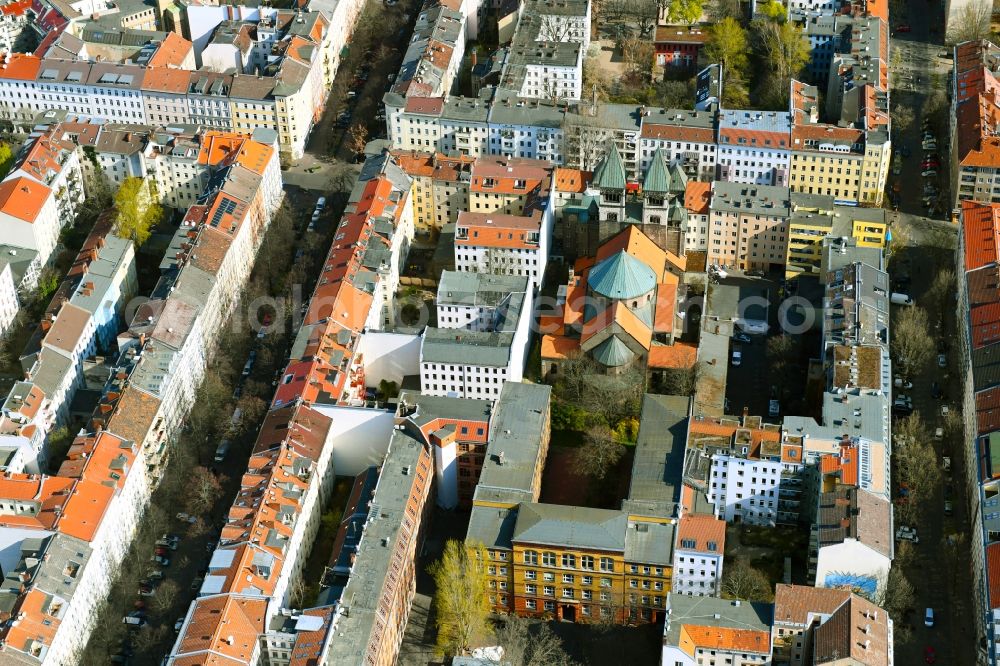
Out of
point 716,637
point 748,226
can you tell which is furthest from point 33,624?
point 748,226

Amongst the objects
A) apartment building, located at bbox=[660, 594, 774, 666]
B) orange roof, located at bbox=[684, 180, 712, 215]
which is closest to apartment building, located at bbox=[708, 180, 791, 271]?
orange roof, located at bbox=[684, 180, 712, 215]

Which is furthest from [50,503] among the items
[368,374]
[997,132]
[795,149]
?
[997,132]

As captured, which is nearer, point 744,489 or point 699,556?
point 699,556

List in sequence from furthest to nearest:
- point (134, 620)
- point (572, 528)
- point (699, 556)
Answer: point (134, 620), point (572, 528), point (699, 556)

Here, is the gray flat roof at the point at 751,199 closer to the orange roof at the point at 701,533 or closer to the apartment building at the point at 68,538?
the orange roof at the point at 701,533

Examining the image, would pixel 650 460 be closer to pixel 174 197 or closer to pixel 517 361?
pixel 517 361

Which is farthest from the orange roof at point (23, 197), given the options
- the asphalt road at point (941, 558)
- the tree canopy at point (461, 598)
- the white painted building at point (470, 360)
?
the asphalt road at point (941, 558)

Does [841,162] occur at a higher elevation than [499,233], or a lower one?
higher

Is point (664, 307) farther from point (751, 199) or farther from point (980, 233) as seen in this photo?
point (980, 233)

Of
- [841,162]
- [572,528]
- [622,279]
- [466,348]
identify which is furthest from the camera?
[841,162]
